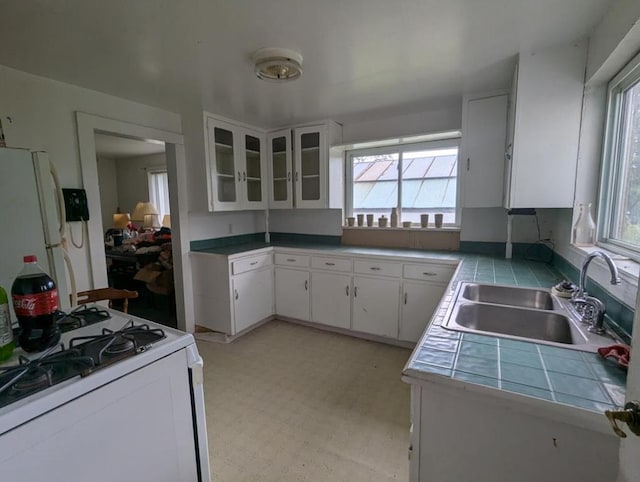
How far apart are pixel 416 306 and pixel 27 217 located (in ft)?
8.90

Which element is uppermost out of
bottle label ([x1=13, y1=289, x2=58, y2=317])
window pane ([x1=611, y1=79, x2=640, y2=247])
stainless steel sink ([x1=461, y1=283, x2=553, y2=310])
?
window pane ([x1=611, y1=79, x2=640, y2=247])

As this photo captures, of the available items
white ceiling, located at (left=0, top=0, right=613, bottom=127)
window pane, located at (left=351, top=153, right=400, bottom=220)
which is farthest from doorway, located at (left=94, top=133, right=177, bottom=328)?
window pane, located at (left=351, top=153, right=400, bottom=220)

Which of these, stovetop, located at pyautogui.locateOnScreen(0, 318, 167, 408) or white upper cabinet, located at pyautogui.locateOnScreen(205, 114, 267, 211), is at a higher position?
white upper cabinet, located at pyautogui.locateOnScreen(205, 114, 267, 211)

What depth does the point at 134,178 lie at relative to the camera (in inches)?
228

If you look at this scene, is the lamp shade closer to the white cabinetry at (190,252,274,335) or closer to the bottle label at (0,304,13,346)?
the white cabinetry at (190,252,274,335)

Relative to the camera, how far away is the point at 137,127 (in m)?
2.60

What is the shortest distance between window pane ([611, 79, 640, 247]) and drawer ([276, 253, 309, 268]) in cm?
235

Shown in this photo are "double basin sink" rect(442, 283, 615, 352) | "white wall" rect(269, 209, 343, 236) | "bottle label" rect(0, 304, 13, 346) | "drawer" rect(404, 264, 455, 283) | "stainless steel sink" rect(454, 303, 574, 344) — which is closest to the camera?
"bottle label" rect(0, 304, 13, 346)

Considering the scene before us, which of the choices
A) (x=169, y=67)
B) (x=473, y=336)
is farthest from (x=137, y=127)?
(x=473, y=336)

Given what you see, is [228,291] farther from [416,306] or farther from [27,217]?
[416,306]

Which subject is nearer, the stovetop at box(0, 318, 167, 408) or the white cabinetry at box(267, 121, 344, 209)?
the stovetop at box(0, 318, 167, 408)

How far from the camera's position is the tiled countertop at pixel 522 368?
77cm

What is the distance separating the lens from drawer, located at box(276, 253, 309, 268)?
316 cm

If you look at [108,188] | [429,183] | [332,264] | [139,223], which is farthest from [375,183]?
[108,188]
